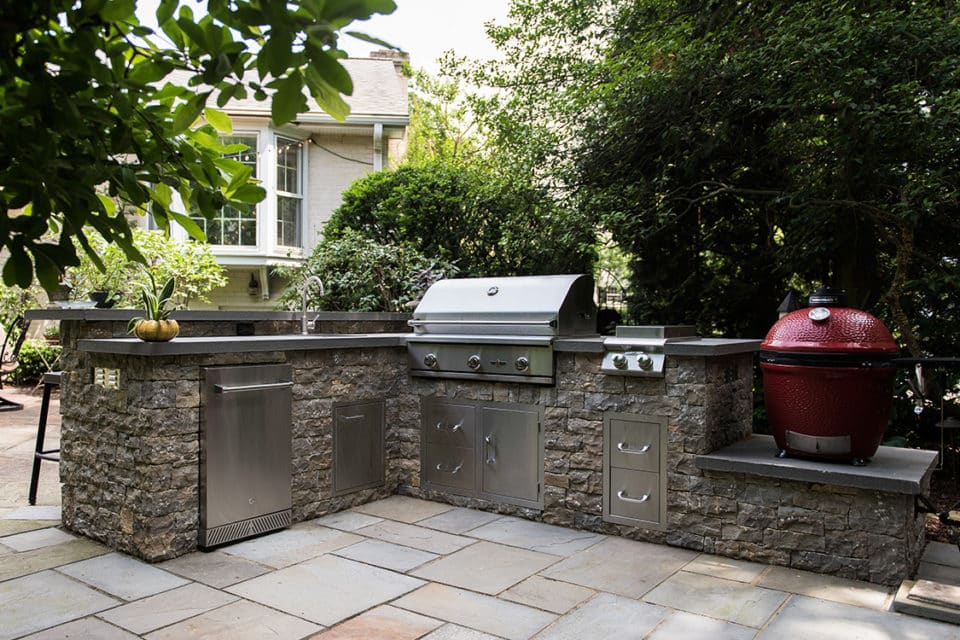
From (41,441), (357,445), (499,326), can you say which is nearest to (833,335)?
(499,326)

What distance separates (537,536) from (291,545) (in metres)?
1.36

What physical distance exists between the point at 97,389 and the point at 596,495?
2818 millimetres

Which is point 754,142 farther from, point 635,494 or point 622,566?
point 622,566

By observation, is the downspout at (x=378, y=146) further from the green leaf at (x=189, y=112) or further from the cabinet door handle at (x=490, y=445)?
the green leaf at (x=189, y=112)

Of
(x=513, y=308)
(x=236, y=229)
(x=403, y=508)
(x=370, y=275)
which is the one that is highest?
(x=236, y=229)

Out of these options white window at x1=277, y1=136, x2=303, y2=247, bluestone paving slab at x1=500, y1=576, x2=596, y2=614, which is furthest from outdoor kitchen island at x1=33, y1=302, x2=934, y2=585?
white window at x1=277, y1=136, x2=303, y2=247

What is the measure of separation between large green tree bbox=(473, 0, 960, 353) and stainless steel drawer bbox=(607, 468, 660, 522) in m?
2.51

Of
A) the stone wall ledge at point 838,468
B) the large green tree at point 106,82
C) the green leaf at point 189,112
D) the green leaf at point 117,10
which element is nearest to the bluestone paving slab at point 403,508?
the stone wall ledge at point 838,468

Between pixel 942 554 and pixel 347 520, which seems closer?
pixel 942 554

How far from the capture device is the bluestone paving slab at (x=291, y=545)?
3.64m

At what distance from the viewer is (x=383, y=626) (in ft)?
9.30

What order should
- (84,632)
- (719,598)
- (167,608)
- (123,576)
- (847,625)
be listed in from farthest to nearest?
(123,576) → (719,598) → (167,608) → (847,625) → (84,632)

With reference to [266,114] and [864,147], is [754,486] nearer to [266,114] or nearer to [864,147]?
[864,147]

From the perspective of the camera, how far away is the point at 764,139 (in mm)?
6246
